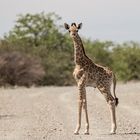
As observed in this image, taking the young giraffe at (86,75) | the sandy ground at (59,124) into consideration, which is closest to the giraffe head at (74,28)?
the young giraffe at (86,75)

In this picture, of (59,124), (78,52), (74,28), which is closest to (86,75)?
(78,52)

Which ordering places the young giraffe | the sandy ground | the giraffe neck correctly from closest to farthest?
1. the sandy ground
2. the young giraffe
3. the giraffe neck

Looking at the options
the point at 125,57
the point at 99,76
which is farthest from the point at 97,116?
the point at 125,57

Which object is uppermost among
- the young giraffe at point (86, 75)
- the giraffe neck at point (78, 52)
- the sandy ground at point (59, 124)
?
the giraffe neck at point (78, 52)

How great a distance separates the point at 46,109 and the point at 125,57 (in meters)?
68.4

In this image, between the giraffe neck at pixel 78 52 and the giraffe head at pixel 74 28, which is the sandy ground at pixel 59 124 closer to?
the giraffe neck at pixel 78 52

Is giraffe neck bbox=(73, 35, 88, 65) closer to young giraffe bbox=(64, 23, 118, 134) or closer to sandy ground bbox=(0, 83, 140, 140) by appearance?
young giraffe bbox=(64, 23, 118, 134)

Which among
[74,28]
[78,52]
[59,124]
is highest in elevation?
[74,28]

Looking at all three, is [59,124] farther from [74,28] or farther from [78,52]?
[74,28]

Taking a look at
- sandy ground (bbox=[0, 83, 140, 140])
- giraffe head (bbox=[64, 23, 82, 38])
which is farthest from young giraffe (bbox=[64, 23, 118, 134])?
sandy ground (bbox=[0, 83, 140, 140])

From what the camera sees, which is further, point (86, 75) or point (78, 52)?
point (78, 52)

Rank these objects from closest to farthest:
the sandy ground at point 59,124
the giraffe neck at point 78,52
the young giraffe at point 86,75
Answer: the sandy ground at point 59,124
the young giraffe at point 86,75
the giraffe neck at point 78,52

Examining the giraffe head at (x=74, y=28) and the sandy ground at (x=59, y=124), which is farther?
the giraffe head at (x=74, y=28)

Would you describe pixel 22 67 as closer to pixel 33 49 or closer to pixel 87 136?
pixel 33 49
